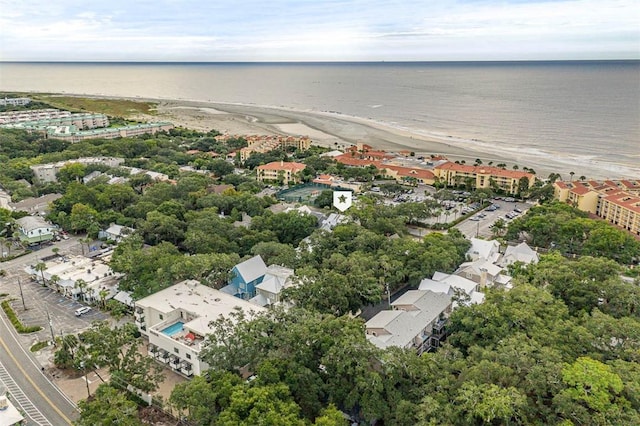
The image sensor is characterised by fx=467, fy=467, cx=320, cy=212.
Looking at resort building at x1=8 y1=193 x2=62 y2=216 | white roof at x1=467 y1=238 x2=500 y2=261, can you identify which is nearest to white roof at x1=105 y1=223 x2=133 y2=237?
resort building at x1=8 y1=193 x2=62 y2=216

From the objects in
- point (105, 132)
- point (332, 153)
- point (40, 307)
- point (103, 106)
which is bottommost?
point (40, 307)

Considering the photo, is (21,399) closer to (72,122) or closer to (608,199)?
(608,199)

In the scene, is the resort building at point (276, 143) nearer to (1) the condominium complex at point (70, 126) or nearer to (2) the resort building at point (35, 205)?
(1) the condominium complex at point (70, 126)

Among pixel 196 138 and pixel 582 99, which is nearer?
pixel 196 138

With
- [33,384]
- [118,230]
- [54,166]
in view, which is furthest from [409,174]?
[33,384]

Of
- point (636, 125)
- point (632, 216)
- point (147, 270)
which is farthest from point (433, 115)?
point (147, 270)

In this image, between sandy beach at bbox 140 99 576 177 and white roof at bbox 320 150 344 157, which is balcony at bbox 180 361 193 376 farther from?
sandy beach at bbox 140 99 576 177

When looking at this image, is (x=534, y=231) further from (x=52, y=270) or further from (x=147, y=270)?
(x=52, y=270)
